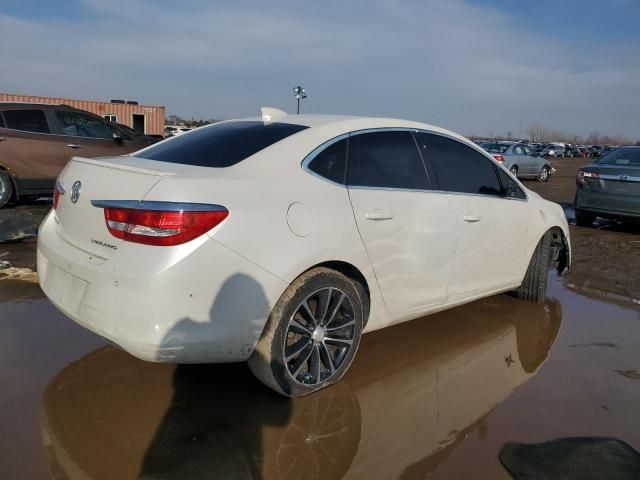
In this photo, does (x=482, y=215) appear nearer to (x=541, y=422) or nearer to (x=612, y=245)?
(x=541, y=422)

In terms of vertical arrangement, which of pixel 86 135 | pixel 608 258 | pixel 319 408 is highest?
pixel 86 135

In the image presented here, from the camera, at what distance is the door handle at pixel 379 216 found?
320 cm

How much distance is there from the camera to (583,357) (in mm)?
3924

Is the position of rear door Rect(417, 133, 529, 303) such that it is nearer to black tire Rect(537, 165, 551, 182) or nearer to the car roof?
the car roof

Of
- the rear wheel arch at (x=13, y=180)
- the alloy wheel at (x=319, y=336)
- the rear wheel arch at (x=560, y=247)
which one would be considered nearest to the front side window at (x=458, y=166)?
the rear wheel arch at (x=560, y=247)

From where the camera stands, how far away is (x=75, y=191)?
2973 mm

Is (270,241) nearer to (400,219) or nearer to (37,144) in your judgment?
(400,219)

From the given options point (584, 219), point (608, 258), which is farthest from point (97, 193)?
point (584, 219)

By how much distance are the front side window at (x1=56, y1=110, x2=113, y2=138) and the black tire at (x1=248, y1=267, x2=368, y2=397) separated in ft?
27.5

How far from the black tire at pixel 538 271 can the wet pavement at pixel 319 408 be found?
Answer: 779 mm

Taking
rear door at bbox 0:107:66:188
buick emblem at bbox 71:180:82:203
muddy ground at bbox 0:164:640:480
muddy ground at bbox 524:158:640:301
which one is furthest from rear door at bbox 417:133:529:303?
rear door at bbox 0:107:66:188

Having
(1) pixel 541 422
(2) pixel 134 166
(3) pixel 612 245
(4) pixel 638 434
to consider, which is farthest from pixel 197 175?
(3) pixel 612 245

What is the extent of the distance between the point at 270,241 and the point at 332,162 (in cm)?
76

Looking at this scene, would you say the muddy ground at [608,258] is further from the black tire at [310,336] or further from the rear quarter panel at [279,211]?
the rear quarter panel at [279,211]
